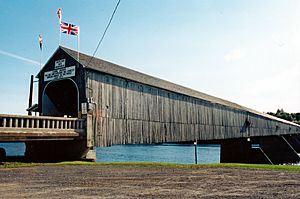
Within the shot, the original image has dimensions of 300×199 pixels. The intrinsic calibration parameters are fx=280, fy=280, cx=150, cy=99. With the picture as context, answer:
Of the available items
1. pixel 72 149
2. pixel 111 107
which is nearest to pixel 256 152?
pixel 111 107

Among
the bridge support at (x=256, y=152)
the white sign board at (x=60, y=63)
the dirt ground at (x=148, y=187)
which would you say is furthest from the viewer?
the bridge support at (x=256, y=152)

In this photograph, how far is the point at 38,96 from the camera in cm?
2355

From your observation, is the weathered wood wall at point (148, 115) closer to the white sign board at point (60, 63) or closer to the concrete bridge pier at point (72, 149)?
the concrete bridge pier at point (72, 149)

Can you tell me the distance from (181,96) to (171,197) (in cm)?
2383

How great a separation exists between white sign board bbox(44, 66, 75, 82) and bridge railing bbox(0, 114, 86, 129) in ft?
13.9

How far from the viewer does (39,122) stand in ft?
55.5

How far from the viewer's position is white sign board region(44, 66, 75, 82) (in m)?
21.3

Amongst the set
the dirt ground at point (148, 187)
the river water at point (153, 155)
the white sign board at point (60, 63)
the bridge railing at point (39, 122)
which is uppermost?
the white sign board at point (60, 63)

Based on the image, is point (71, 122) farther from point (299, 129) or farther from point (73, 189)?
point (299, 129)

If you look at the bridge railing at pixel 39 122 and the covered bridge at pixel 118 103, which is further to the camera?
the covered bridge at pixel 118 103

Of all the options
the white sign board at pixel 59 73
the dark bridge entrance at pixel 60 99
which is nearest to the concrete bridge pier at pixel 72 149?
the dark bridge entrance at pixel 60 99

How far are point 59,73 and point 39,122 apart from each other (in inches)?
245

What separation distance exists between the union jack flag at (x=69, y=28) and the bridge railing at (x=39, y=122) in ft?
23.9

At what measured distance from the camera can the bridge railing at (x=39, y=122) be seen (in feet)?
48.5
